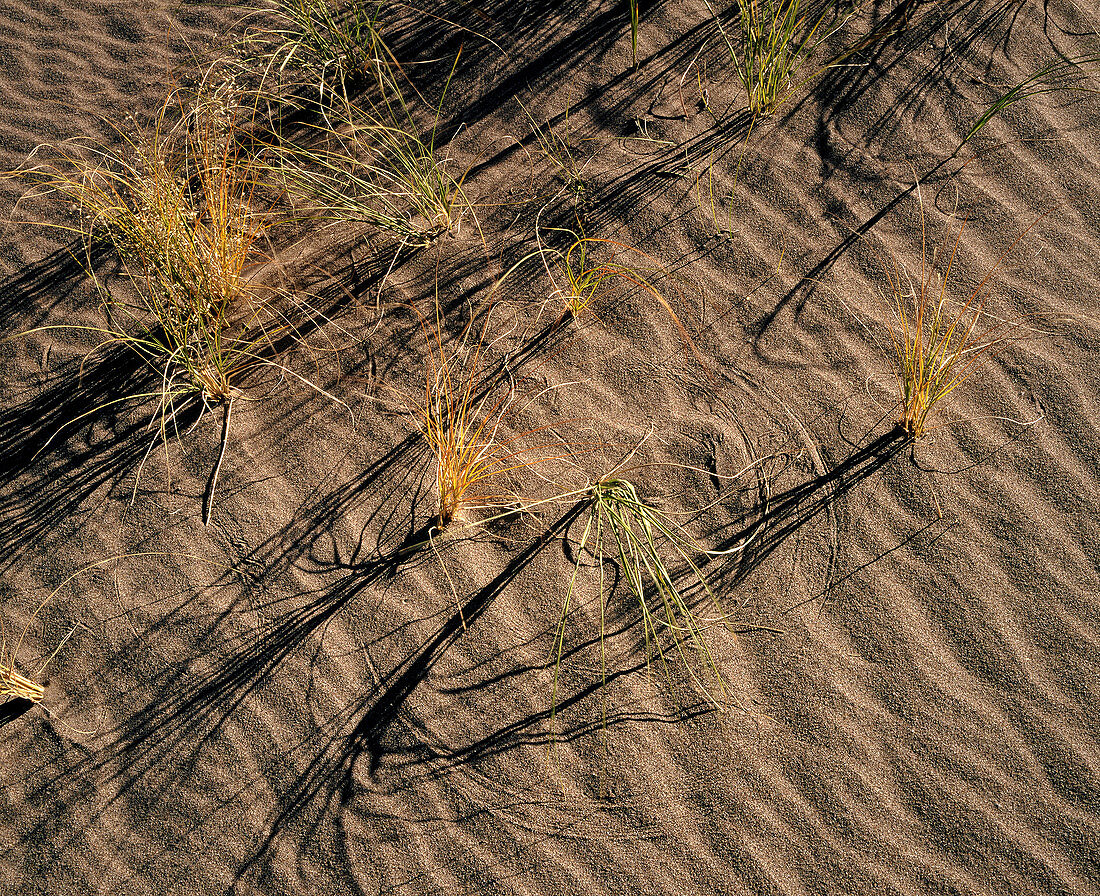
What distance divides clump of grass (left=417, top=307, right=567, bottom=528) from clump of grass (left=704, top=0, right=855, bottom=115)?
1.25 meters

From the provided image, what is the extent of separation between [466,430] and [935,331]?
1.42 m

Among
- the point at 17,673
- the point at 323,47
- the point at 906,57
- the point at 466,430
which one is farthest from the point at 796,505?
the point at 323,47

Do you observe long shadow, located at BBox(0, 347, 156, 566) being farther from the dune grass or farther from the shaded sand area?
the dune grass

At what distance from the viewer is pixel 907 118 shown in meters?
2.69

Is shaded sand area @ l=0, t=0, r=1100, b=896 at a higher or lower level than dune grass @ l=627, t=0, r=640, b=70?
lower

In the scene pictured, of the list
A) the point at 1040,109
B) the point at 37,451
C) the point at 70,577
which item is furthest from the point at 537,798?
the point at 1040,109

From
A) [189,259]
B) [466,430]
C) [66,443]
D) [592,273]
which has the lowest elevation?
[466,430]

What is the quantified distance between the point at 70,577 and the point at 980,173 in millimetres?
3116

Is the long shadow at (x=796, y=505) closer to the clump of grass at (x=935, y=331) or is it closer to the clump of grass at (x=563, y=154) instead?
the clump of grass at (x=935, y=331)

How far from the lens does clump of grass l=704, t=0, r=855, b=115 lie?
8.60 ft

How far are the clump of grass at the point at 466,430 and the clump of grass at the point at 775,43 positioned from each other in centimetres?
125

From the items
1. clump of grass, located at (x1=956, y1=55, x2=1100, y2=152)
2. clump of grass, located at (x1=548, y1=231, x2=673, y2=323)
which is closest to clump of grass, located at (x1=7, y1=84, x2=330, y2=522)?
clump of grass, located at (x1=548, y1=231, x2=673, y2=323)

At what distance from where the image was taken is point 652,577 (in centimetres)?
209

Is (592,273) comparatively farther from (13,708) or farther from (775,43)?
(13,708)
